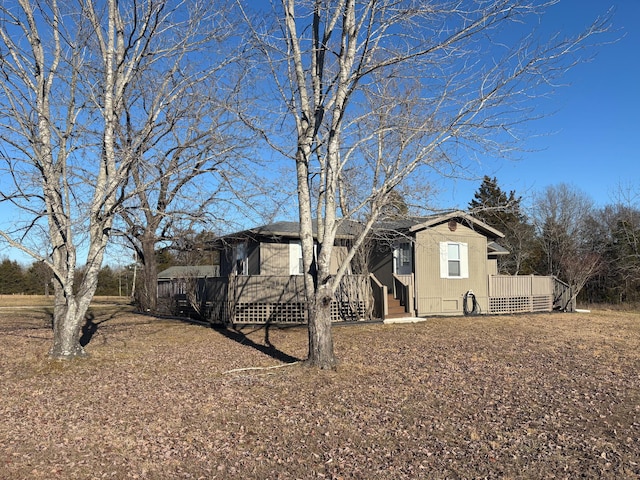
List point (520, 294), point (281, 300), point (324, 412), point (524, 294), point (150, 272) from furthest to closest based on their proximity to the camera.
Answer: point (150, 272)
point (524, 294)
point (520, 294)
point (281, 300)
point (324, 412)

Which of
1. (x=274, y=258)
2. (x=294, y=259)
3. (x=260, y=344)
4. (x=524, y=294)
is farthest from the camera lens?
(x=524, y=294)

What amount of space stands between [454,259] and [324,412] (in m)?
13.9

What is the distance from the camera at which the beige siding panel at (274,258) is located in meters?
18.9

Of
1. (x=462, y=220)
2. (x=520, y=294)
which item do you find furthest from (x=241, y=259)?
(x=520, y=294)

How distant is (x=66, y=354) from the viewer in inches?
388

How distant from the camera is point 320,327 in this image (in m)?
8.85

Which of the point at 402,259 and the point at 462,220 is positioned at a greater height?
the point at 462,220

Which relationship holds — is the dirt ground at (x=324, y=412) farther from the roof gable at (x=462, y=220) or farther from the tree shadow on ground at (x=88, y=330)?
the roof gable at (x=462, y=220)

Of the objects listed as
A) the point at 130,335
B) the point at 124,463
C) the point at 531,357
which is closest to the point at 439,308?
the point at 531,357

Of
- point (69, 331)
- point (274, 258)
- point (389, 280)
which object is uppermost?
point (274, 258)

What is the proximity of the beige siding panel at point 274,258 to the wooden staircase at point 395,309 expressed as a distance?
382cm

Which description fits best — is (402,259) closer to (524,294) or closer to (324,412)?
(524,294)

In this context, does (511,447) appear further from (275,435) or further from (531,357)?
(531,357)

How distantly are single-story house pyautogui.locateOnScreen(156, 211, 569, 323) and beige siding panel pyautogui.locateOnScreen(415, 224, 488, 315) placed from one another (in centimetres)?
3
